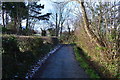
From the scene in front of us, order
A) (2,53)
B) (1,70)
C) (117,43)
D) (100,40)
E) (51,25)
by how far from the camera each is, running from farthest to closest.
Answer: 1. (51,25)
2. (100,40)
3. (117,43)
4. (2,53)
5. (1,70)

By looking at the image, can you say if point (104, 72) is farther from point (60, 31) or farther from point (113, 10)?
point (60, 31)

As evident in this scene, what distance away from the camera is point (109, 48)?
7000 mm

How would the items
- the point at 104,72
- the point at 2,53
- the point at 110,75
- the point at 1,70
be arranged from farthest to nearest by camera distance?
the point at 104,72 < the point at 110,75 < the point at 2,53 < the point at 1,70

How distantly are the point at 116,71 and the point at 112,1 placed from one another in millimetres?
3473

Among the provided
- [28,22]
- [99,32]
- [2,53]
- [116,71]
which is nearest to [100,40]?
[99,32]

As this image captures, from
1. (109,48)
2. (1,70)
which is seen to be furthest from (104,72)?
(1,70)

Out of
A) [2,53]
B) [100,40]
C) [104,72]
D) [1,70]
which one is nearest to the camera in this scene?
[1,70]

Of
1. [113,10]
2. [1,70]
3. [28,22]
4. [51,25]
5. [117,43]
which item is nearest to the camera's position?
[1,70]

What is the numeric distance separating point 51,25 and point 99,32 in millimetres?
32777

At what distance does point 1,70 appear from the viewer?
15.7 feet

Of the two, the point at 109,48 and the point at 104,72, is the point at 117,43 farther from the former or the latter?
the point at 104,72

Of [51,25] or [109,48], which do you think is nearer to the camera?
[109,48]

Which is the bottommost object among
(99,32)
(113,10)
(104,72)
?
(104,72)

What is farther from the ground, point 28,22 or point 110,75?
point 28,22
